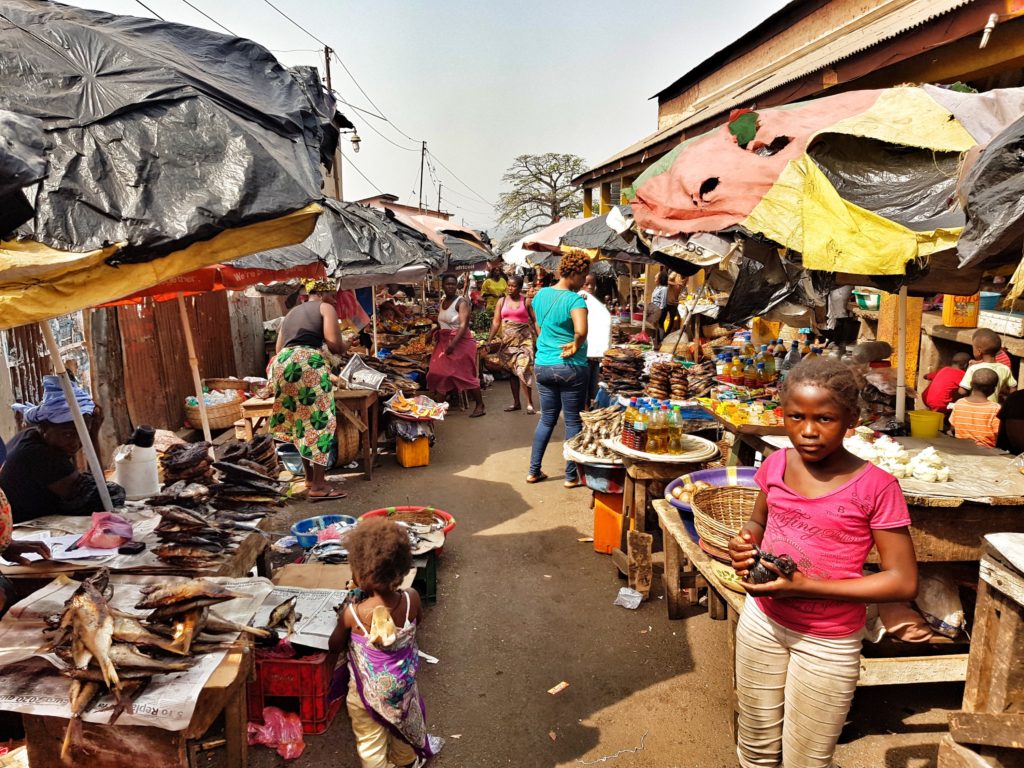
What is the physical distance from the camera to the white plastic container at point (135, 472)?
4.54m

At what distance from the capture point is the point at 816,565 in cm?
225

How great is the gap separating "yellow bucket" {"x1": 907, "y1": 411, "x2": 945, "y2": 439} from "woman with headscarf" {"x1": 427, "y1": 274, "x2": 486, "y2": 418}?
6937mm

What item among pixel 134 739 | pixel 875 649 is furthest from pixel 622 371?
pixel 134 739

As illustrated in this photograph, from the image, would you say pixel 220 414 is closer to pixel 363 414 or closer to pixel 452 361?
pixel 363 414

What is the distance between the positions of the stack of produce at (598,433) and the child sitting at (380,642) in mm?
2608

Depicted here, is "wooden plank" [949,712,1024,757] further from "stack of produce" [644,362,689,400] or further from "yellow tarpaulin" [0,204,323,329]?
"stack of produce" [644,362,689,400]

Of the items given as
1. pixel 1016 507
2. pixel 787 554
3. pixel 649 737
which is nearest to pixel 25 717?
pixel 649 737

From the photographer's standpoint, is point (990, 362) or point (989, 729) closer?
point (989, 729)

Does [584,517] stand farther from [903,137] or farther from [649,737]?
[903,137]

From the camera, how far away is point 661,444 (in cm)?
→ 494

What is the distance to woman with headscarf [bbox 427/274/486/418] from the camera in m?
10.5

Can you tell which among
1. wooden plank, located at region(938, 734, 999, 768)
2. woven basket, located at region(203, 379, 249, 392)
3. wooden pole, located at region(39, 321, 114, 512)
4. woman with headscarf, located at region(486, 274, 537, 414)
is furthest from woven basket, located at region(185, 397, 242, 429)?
wooden plank, located at region(938, 734, 999, 768)

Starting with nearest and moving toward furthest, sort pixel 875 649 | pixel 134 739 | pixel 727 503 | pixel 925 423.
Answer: pixel 134 739
pixel 875 649
pixel 727 503
pixel 925 423

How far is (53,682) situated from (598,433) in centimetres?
420
